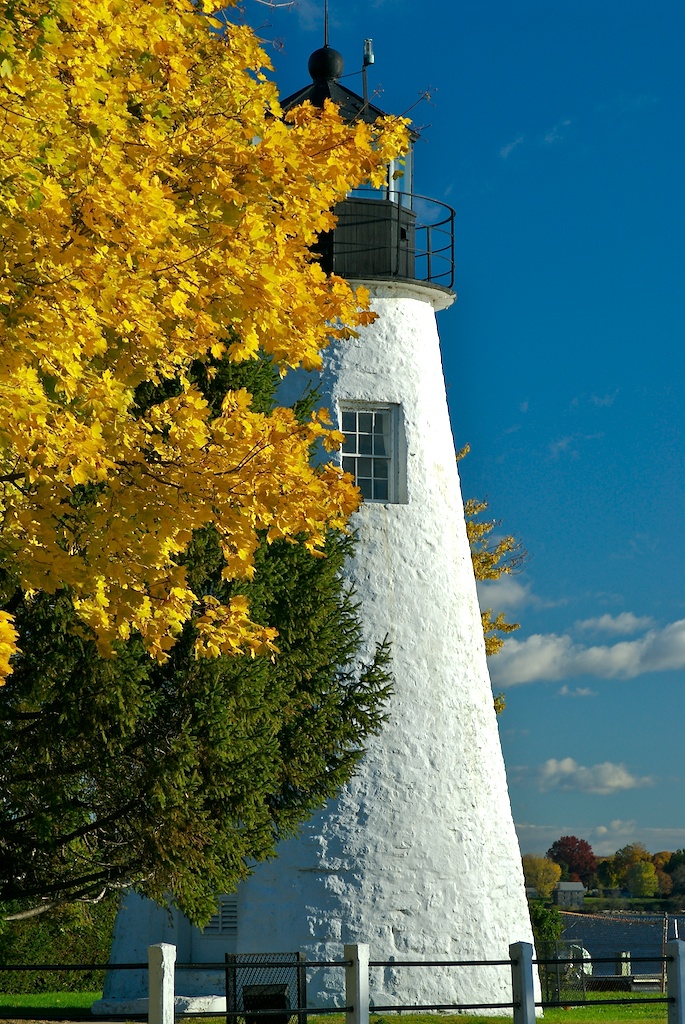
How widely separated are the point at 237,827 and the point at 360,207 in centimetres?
1073

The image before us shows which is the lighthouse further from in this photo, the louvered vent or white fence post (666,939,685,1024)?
white fence post (666,939,685,1024)

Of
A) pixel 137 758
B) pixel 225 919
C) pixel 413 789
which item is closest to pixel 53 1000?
pixel 225 919

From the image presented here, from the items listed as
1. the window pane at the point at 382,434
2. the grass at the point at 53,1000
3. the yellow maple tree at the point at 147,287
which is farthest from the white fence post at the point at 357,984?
the window pane at the point at 382,434

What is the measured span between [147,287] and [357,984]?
770 centimetres

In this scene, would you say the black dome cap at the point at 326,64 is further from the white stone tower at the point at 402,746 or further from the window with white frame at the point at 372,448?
the window with white frame at the point at 372,448

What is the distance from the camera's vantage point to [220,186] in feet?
31.4

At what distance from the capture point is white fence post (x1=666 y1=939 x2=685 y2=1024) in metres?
14.4

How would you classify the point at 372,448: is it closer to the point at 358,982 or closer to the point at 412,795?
the point at 412,795

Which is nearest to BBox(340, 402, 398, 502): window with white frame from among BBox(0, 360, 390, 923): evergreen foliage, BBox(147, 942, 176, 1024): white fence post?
BBox(0, 360, 390, 923): evergreen foliage

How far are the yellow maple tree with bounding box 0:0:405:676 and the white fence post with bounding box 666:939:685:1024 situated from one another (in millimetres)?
6475

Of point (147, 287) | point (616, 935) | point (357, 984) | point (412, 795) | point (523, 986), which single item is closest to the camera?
point (147, 287)

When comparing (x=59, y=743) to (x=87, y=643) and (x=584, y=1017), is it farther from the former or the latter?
(x=584, y=1017)

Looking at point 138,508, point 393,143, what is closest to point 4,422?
point 138,508

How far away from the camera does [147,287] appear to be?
8.80 m
